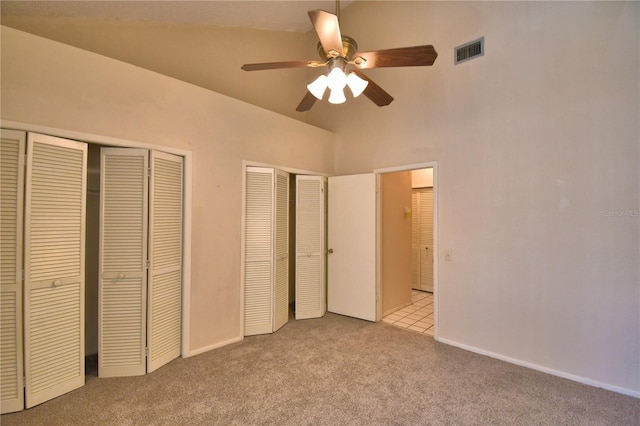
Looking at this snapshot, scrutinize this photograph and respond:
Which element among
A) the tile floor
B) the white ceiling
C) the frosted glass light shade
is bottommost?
the tile floor

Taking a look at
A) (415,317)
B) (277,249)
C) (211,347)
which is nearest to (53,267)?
(211,347)

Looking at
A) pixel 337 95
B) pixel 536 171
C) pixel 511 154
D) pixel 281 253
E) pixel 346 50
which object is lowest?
pixel 281 253

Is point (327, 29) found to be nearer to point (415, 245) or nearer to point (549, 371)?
point (549, 371)

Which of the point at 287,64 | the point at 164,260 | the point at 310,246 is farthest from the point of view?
the point at 310,246

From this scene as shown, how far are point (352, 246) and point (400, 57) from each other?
101 inches

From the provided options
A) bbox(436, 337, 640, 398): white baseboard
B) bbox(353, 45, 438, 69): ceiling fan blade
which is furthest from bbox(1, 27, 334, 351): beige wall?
bbox(436, 337, 640, 398): white baseboard

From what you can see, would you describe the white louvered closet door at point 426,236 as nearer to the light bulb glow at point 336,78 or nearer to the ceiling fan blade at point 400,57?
the ceiling fan blade at point 400,57

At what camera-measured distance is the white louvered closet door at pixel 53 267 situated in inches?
82.0

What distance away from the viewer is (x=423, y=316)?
4.15 m

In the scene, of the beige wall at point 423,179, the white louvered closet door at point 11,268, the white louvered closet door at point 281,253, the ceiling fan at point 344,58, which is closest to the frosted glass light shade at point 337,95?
the ceiling fan at point 344,58

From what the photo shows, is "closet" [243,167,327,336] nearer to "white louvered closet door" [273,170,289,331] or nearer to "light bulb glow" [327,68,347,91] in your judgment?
"white louvered closet door" [273,170,289,331]

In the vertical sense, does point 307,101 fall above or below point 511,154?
above

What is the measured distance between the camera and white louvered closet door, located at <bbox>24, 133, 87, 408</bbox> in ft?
6.83

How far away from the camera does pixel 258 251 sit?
11.3ft
